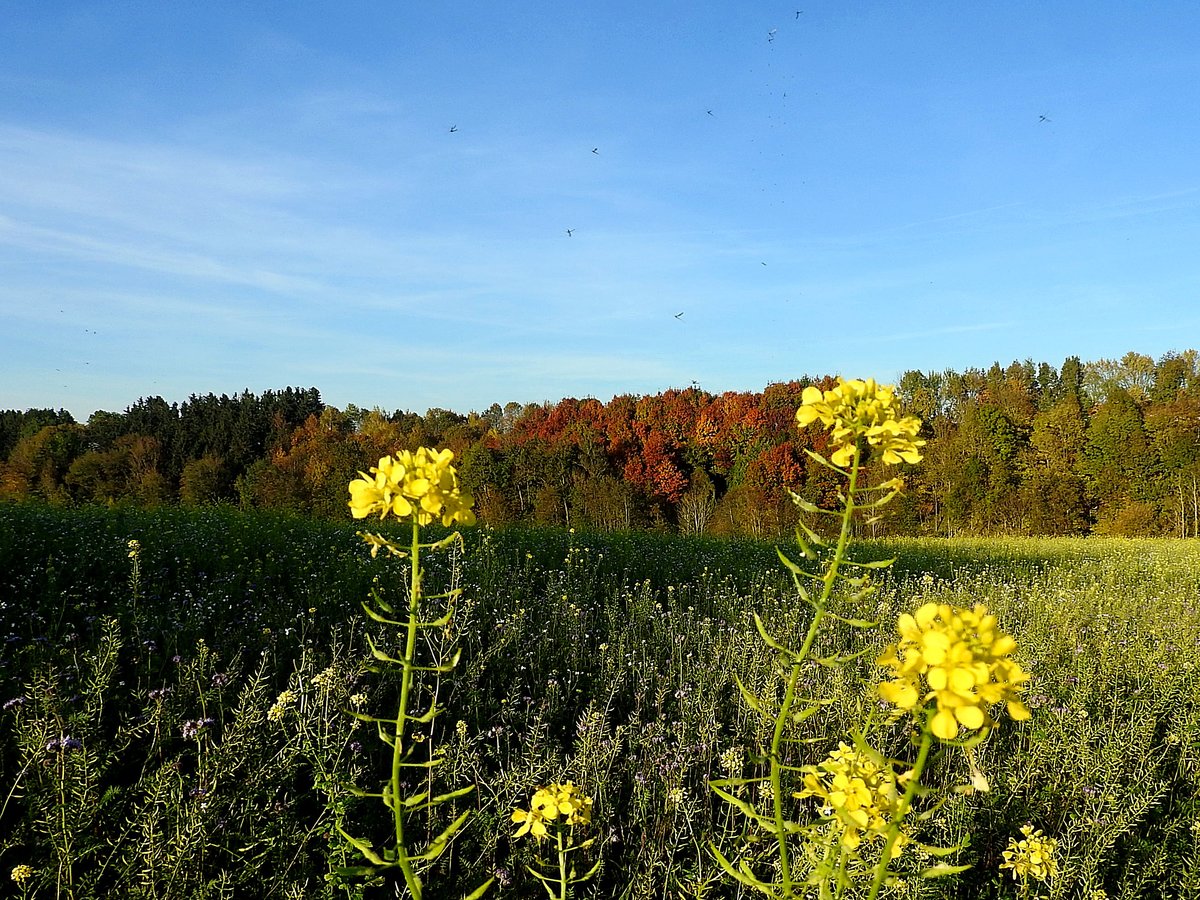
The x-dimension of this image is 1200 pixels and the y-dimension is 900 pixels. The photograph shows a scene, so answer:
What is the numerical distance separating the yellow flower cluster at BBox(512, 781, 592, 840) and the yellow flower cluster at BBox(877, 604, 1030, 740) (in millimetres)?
954

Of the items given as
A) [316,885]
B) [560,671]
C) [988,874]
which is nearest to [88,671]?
[316,885]

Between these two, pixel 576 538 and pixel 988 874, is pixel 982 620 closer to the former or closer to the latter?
pixel 988 874

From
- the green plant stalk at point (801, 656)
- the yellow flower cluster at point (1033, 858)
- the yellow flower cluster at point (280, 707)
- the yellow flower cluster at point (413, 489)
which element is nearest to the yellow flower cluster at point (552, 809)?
the green plant stalk at point (801, 656)

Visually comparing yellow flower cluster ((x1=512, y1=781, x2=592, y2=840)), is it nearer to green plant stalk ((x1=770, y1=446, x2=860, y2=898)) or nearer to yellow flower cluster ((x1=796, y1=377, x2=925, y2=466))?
green plant stalk ((x1=770, y1=446, x2=860, y2=898))

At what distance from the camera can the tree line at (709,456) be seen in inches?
1125

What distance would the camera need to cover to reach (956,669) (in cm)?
94

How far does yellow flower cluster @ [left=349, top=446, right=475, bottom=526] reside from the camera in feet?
3.98

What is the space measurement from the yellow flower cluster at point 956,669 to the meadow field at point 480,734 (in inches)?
5.1

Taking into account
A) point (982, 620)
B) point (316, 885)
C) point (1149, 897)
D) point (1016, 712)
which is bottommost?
point (1149, 897)

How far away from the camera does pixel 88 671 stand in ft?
10.7

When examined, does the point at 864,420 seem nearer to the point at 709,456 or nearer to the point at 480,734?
the point at 480,734

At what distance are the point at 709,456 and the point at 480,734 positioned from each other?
31.6 meters

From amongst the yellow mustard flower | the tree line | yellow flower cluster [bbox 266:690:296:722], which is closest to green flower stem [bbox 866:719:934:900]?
the yellow mustard flower

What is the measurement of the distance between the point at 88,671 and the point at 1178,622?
Result: 26.6 ft
